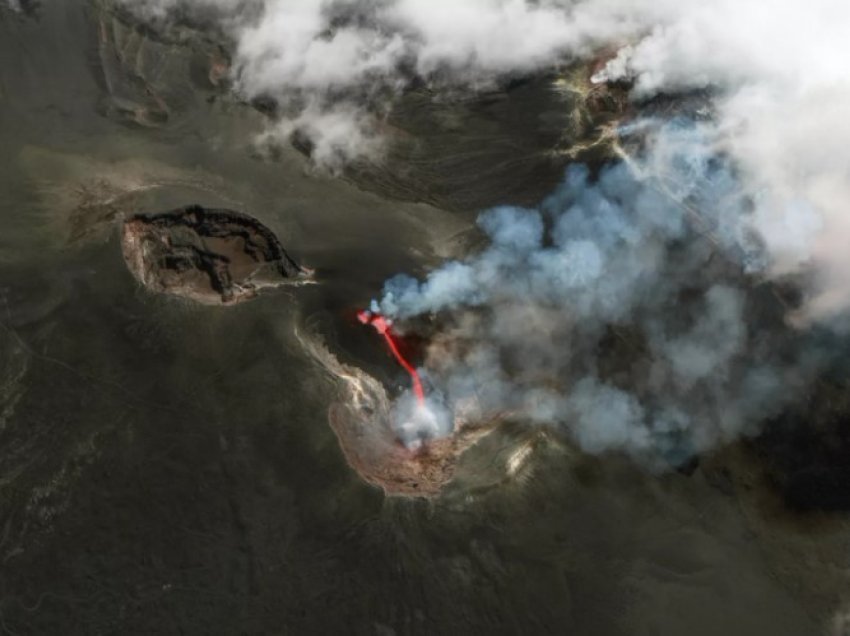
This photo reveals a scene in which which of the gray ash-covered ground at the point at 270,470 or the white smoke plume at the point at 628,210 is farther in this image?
the white smoke plume at the point at 628,210

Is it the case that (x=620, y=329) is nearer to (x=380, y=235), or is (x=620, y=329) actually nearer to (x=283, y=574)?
(x=380, y=235)

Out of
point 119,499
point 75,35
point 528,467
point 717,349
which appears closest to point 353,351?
point 528,467

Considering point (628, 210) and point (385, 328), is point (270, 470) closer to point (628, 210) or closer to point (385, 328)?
point (385, 328)

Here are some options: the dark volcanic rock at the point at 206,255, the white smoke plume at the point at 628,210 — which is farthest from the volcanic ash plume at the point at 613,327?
the dark volcanic rock at the point at 206,255

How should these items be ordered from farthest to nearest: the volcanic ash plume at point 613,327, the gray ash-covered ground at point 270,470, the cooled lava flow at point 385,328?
the cooled lava flow at point 385,328, the volcanic ash plume at point 613,327, the gray ash-covered ground at point 270,470

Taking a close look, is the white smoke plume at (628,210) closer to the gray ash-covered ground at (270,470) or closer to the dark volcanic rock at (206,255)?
the gray ash-covered ground at (270,470)

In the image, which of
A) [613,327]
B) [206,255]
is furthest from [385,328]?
[613,327]
